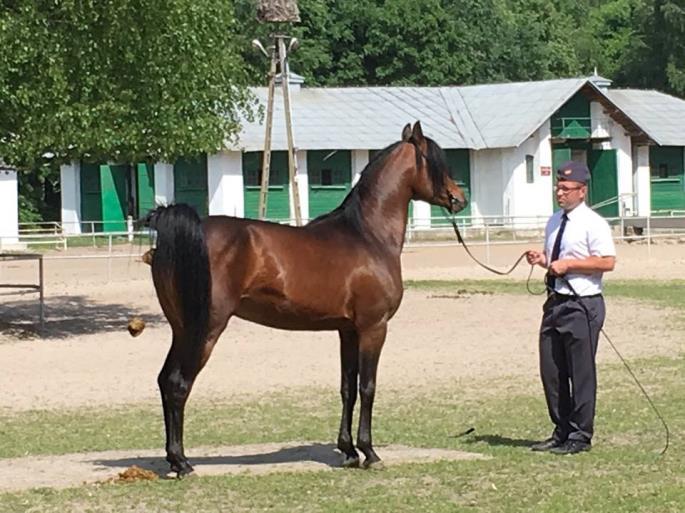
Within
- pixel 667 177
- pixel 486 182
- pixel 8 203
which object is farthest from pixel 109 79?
pixel 667 177

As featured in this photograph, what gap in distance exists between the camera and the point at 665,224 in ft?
146

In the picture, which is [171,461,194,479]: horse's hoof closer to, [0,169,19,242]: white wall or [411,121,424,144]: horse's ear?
[411,121,424,144]: horse's ear

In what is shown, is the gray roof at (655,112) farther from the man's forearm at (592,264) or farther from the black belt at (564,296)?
the man's forearm at (592,264)

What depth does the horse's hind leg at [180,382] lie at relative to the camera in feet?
30.6

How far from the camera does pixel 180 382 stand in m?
9.36

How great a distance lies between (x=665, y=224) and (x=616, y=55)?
48.1 m

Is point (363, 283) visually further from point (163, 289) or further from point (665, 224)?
point (665, 224)

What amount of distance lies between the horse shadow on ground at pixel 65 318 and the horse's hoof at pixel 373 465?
12407mm

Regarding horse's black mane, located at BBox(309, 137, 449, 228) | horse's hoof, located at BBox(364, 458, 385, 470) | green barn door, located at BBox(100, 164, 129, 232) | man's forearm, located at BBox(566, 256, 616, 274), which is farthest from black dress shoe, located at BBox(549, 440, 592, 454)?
green barn door, located at BBox(100, 164, 129, 232)

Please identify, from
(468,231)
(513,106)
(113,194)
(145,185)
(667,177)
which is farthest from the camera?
(667,177)

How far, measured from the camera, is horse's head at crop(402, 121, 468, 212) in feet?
34.0

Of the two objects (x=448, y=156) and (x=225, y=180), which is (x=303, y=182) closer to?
(x=225, y=180)

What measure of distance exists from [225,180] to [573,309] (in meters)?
40.3

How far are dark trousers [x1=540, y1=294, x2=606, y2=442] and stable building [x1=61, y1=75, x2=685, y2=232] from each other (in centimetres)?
3789
